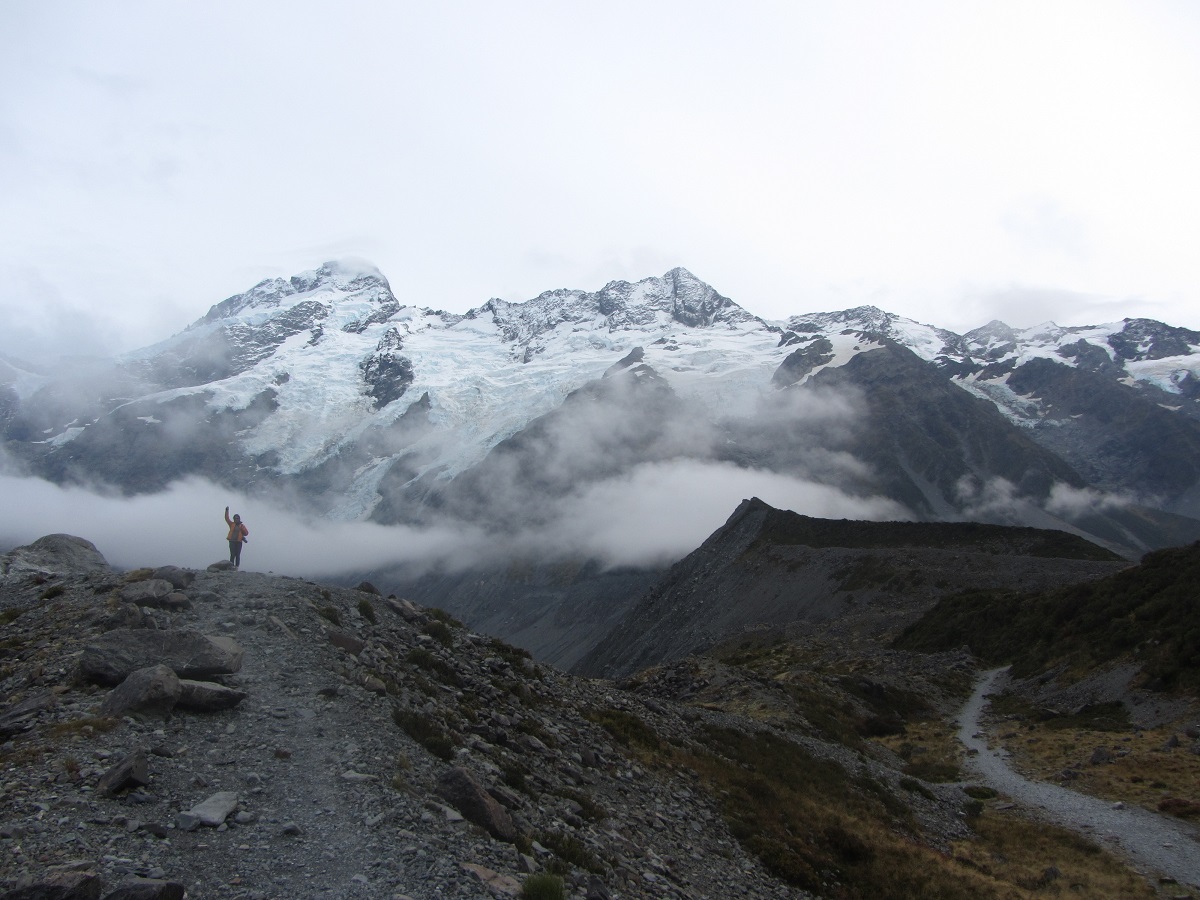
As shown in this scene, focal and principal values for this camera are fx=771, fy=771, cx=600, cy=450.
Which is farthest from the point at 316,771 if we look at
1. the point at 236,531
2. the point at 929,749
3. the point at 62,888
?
the point at 929,749

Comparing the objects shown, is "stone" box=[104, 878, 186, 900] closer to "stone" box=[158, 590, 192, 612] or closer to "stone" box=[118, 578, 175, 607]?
"stone" box=[158, 590, 192, 612]

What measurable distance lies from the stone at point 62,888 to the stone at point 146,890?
0.79 ft

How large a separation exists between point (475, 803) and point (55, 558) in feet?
100

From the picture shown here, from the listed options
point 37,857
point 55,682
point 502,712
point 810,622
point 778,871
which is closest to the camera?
point 37,857

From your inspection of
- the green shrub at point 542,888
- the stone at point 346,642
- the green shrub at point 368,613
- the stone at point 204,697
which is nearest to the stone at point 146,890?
the green shrub at point 542,888

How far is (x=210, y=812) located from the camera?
39.3ft

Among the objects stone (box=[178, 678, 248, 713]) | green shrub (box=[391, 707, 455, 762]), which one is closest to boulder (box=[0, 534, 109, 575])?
stone (box=[178, 678, 248, 713])

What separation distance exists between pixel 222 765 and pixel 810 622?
288 feet

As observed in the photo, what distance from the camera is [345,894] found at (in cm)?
1076

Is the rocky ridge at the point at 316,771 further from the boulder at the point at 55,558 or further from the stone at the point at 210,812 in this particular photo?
the boulder at the point at 55,558

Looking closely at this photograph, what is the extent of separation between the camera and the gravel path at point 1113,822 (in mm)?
25530

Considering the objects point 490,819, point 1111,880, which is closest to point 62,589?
point 490,819

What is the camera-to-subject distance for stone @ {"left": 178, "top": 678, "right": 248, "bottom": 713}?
15.3 metres

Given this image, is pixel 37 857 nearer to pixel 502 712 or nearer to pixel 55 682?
pixel 55 682
